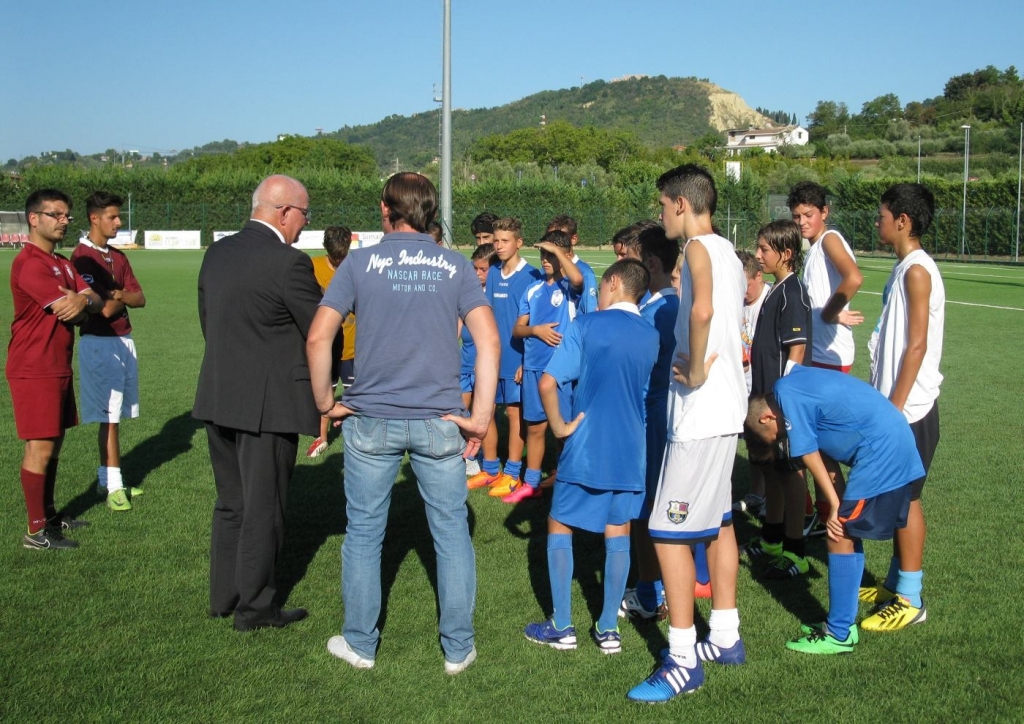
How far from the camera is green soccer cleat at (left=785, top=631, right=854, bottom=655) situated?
13.4ft

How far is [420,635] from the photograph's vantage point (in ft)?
14.2

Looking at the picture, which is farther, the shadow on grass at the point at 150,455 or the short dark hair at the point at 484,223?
the short dark hair at the point at 484,223

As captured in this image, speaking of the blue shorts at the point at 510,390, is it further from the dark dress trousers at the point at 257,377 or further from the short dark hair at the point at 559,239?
the dark dress trousers at the point at 257,377

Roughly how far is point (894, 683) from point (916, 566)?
0.81 metres

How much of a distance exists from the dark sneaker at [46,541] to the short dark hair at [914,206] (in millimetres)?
5372

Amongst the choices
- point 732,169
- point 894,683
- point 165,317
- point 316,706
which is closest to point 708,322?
point 894,683

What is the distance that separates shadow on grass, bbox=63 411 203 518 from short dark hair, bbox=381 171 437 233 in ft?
13.0

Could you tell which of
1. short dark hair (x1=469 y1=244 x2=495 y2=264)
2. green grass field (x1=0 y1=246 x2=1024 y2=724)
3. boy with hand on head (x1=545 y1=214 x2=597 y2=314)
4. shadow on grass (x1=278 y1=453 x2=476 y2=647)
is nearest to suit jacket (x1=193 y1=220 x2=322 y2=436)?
shadow on grass (x1=278 y1=453 x2=476 y2=647)

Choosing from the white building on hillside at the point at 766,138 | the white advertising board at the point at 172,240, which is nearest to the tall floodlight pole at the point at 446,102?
the white advertising board at the point at 172,240

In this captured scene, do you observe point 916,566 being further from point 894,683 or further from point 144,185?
point 144,185

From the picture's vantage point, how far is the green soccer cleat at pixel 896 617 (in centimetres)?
434

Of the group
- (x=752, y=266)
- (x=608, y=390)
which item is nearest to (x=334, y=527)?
(x=608, y=390)

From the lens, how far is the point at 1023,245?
137 feet

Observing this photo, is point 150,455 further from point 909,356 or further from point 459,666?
point 909,356
